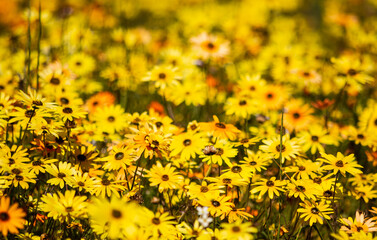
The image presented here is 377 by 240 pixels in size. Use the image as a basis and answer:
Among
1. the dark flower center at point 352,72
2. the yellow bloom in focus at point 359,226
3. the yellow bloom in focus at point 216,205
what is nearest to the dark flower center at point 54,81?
the yellow bloom in focus at point 216,205

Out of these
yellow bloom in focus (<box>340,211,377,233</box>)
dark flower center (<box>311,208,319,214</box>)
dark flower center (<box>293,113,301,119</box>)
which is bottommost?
yellow bloom in focus (<box>340,211,377,233</box>)

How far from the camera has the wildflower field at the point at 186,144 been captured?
197cm

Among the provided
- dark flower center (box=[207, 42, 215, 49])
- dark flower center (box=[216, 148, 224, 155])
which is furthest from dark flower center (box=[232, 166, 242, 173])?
dark flower center (box=[207, 42, 215, 49])

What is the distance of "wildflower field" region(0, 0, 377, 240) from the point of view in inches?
77.4

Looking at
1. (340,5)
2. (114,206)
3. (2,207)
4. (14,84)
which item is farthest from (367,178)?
(340,5)

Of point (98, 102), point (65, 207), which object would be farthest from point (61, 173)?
point (98, 102)

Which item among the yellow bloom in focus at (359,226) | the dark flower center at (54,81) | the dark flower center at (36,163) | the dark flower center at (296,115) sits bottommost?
the yellow bloom in focus at (359,226)

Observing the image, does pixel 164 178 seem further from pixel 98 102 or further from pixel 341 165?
pixel 98 102

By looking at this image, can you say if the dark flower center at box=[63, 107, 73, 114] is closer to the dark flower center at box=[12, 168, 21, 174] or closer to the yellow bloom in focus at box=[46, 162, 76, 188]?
the yellow bloom in focus at box=[46, 162, 76, 188]

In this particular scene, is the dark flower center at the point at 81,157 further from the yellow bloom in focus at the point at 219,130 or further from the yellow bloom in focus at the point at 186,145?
the yellow bloom in focus at the point at 219,130

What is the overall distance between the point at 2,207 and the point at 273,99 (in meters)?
2.45

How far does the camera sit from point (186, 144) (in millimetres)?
2357

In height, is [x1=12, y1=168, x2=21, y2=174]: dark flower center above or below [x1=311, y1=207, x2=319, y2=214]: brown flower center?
above

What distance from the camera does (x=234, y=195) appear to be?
248 centimetres
